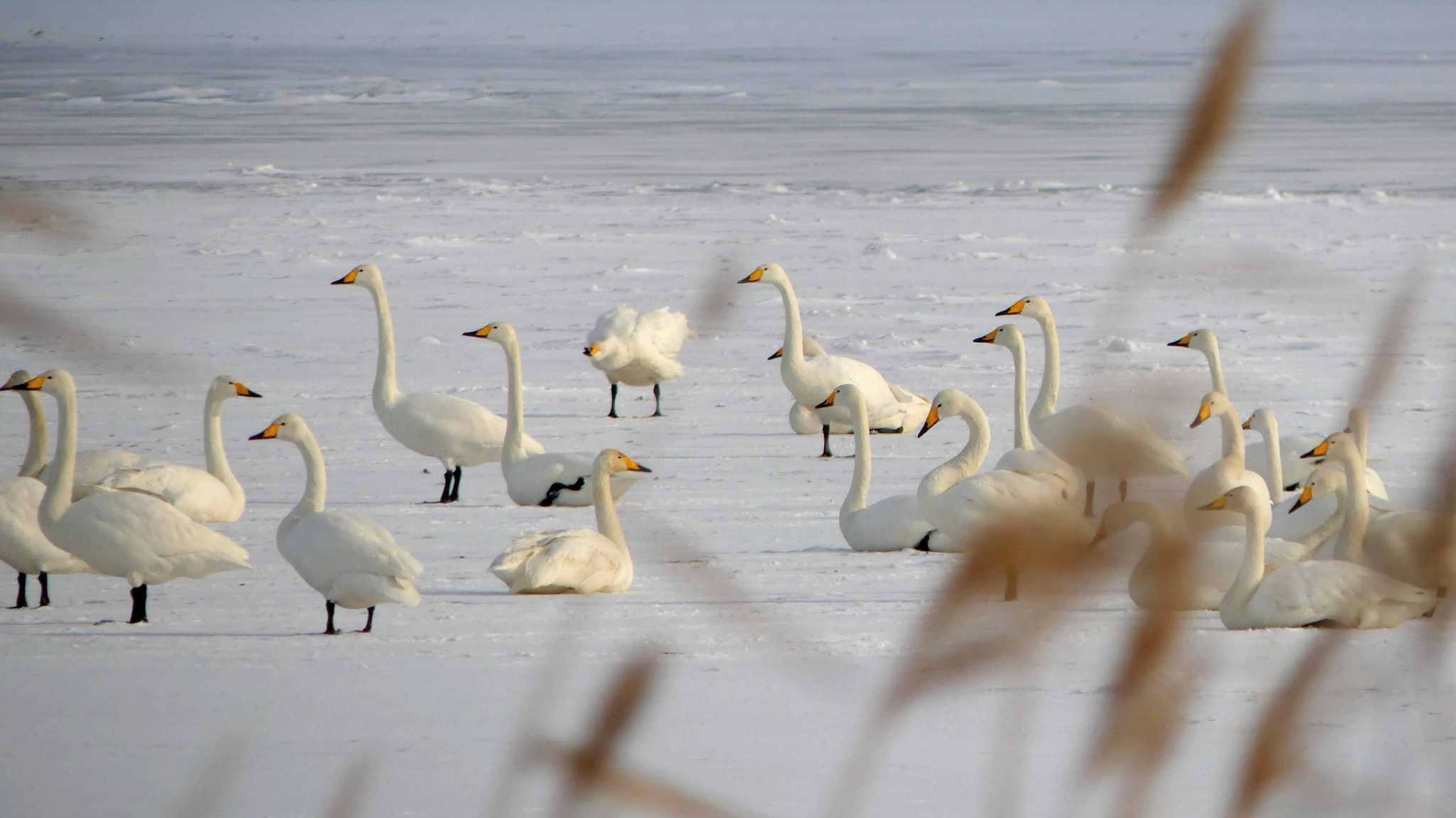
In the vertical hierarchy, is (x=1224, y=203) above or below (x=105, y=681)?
above

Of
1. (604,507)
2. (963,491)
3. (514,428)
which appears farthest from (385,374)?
(963,491)

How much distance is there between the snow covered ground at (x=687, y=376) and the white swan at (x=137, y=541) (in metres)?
0.18

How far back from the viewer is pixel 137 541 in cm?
498

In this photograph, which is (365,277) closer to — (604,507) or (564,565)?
(604,507)

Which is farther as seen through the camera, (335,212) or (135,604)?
(335,212)

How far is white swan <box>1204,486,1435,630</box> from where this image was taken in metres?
4.54

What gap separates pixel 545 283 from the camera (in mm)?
12742

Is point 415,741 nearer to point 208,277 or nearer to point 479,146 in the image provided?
point 208,277

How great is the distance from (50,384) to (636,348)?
119 inches

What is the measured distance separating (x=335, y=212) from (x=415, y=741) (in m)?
13.3

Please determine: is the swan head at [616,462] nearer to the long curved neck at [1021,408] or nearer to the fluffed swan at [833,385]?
the long curved neck at [1021,408]

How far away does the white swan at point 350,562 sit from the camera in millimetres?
4836

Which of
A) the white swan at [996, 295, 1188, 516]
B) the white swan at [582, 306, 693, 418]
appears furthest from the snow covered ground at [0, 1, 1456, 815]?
the white swan at [582, 306, 693, 418]

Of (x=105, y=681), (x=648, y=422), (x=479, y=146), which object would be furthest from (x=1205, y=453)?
(x=479, y=146)
